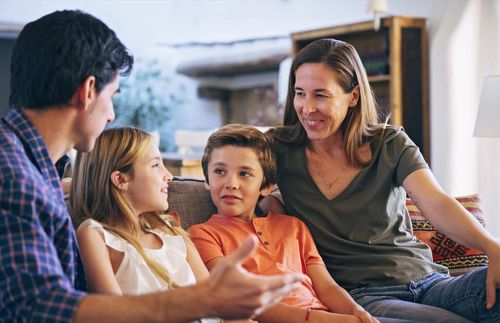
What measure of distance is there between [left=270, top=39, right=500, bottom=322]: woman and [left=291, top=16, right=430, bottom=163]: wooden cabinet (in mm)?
3164

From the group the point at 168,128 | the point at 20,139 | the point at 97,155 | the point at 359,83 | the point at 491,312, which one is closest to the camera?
the point at 20,139

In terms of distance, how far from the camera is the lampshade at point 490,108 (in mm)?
3189

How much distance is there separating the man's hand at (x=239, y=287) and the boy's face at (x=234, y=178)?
878 millimetres

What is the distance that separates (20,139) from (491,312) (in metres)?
1.28

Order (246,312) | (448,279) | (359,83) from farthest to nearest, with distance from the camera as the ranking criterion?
(359,83) → (448,279) → (246,312)

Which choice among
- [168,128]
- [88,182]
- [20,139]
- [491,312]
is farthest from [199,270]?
[168,128]

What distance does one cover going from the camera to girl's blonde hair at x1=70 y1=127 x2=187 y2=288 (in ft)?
5.73

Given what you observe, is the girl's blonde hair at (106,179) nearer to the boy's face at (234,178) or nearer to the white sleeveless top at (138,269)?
the white sleeveless top at (138,269)

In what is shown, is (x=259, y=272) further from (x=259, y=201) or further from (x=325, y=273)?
(x=259, y=201)

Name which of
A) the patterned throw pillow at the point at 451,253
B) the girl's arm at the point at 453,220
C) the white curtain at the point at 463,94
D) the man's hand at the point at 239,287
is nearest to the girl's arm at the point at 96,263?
the man's hand at the point at 239,287

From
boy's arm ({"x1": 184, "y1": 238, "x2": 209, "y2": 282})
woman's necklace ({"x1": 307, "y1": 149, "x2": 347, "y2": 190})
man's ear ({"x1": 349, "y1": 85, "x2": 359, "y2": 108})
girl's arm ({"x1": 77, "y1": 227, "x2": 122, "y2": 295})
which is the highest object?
man's ear ({"x1": 349, "y1": 85, "x2": 359, "y2": 108})

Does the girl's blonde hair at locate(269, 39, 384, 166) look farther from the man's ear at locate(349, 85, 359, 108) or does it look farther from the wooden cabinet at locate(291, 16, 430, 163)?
the wooden cabinet at locate(291, 16, 430, 163)

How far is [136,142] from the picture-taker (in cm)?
180

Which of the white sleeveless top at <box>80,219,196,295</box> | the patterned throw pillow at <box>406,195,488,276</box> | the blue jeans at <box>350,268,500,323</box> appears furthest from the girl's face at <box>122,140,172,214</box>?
the patterned throw pillow at <box>406,195,488,276</box>
